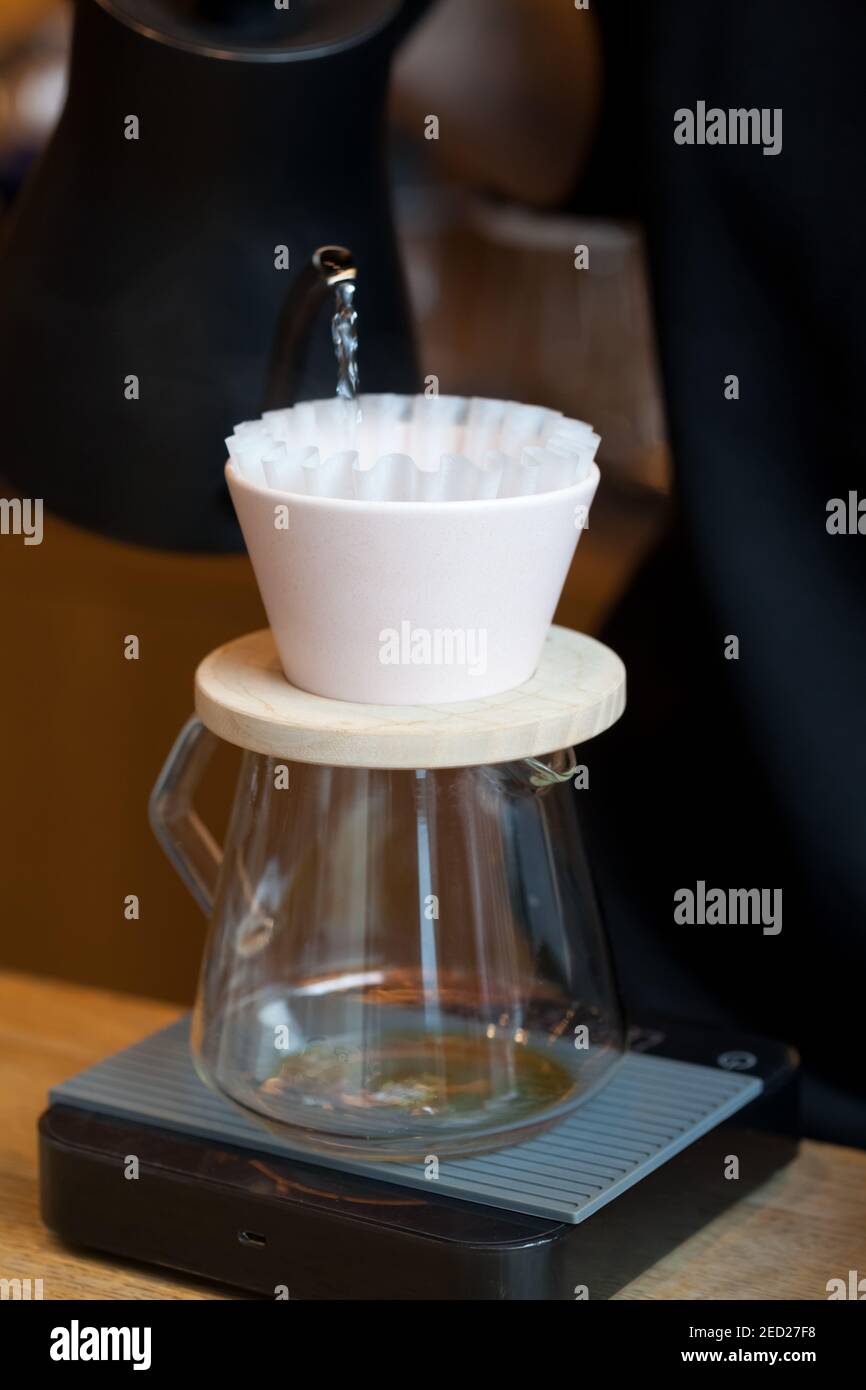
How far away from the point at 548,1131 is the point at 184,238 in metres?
0.37

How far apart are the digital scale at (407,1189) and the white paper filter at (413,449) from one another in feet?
0.71

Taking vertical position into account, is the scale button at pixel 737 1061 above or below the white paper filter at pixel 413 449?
below

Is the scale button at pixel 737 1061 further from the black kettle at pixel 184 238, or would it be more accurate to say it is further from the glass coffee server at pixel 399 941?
the black kettle at pixel 184 238

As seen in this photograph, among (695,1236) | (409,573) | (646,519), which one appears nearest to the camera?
(409,573)

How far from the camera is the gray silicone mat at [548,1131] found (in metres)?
0.59

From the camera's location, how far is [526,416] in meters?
0.62

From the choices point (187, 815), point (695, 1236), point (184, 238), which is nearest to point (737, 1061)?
point (695, 1236)

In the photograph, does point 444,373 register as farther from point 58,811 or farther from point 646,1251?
point 646,1251

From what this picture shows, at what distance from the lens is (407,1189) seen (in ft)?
1.95

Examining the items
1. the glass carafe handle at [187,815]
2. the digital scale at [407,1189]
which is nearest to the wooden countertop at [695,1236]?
the digital scale at [407,1189]

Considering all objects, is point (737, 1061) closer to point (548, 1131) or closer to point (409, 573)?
point (548, 1131)

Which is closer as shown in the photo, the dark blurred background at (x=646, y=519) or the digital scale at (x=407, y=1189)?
the digital scale at (x=407, y=1189)

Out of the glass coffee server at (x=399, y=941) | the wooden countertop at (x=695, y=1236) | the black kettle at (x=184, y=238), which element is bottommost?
the wooden countertop at (x=695, y=1236)
